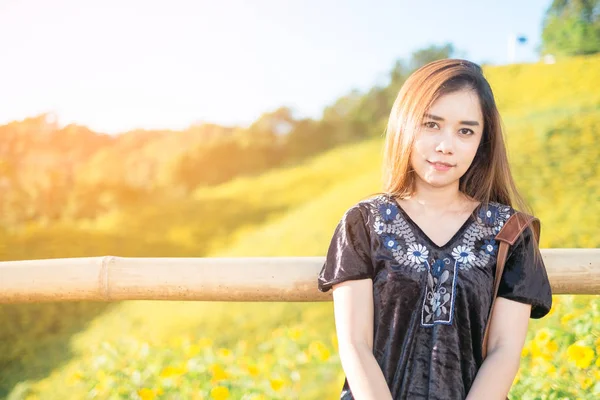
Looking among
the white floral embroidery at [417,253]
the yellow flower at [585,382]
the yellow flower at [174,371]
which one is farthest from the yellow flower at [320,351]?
the white floral embroidery at [417,253]

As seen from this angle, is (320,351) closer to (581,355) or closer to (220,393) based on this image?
(220,393)

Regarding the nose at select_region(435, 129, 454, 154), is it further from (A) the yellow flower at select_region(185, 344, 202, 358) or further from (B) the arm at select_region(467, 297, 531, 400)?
(A) the yellow flower at select_region(185, 344, 202, 358)

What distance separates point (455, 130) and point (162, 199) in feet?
23.5

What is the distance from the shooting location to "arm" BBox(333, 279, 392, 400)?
1.51m

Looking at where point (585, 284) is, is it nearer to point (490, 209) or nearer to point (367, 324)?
point (490, 209)

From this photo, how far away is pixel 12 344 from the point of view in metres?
5.45

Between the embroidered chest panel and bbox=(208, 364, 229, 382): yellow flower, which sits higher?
the embroidered chest panel

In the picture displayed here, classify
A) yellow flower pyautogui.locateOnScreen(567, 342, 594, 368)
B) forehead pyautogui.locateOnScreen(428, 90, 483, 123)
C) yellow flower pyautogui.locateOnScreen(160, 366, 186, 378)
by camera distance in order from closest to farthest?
1. forehead pyautogui.locateOnScreen(428, 90, 483, 123)
2. yellow flower pyautogui.locateOnScreen(567, 342, 594, 368)
3. yellow flower pyautogui.locateOnScreen(160, 366, 186, 378)

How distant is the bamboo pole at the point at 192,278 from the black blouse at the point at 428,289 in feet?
0.76

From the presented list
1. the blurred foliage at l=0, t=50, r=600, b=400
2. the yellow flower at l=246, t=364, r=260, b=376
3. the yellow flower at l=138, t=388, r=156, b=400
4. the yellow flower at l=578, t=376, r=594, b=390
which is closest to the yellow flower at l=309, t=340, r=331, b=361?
the blurred foliage at l=0, t=50, r=600, b=400

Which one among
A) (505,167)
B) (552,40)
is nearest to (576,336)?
(505,167)

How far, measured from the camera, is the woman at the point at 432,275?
1.54 meters

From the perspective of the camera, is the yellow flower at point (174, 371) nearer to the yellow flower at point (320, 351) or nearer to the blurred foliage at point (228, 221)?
the blurred foliage at point (228, 221)

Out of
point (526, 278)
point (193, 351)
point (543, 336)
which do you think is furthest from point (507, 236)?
point (193, 351)
